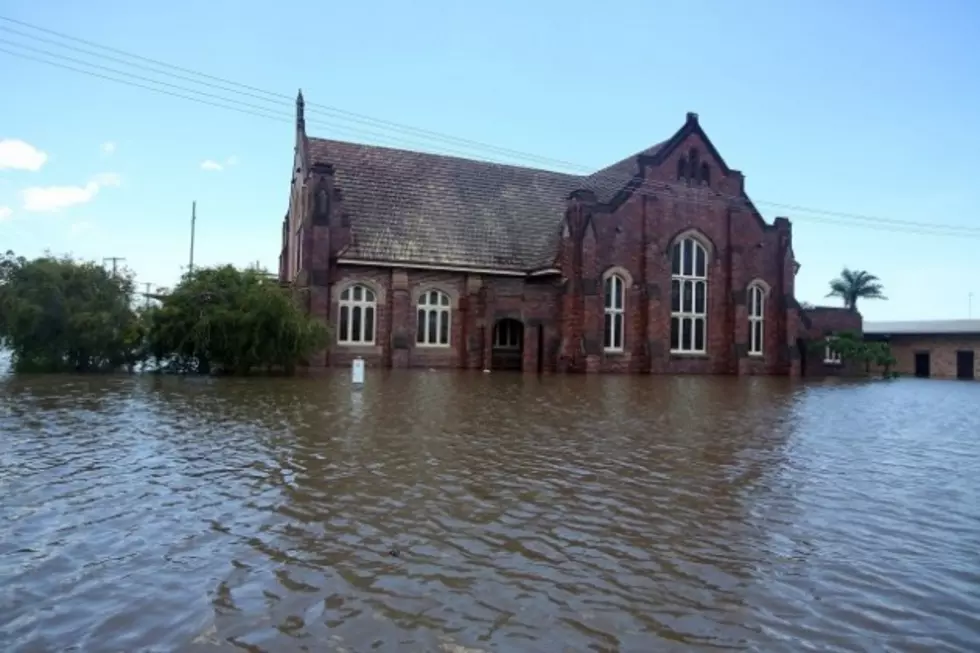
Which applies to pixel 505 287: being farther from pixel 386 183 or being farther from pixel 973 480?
pixel 973 480

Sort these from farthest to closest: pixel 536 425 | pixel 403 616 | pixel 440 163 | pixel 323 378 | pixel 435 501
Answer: pixel 440 163 < pixel 323 378 < pixel 536 425 < pixel 435 501 < pixel 403 616

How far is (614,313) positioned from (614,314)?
5 cm

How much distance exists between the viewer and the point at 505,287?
3172 cm

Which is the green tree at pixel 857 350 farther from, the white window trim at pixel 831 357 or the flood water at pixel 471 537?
the flood water at pixel 471 537

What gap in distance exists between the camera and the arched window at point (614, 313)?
33719mm

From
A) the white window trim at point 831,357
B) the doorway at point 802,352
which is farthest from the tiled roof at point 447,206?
the white window trim at point 831,357

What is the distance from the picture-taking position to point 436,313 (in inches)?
1254

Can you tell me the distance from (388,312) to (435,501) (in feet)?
78.4

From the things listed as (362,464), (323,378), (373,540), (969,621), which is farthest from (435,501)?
(323,378)

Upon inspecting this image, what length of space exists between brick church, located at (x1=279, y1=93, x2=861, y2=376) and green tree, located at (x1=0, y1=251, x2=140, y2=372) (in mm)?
7761

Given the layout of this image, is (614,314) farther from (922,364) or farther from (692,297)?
(922,364)

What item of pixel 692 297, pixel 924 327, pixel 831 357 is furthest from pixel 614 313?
pixel 924 327

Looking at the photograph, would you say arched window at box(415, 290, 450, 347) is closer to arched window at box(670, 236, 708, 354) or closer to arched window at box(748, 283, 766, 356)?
arched window at box(670, 236, 708, 354)

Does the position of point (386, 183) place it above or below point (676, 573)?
above
